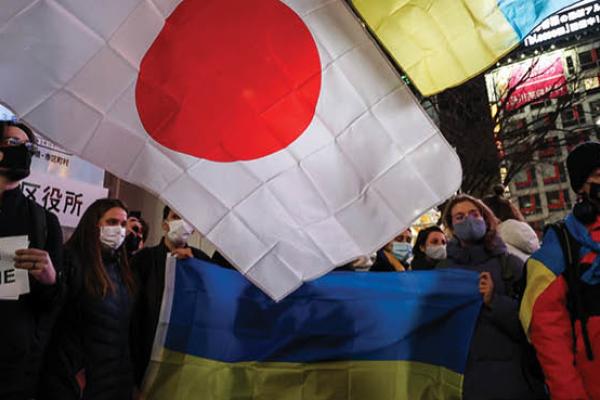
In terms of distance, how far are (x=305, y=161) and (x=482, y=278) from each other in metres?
1.32

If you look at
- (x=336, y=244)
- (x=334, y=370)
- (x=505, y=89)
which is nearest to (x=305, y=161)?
(x=336, y=244)

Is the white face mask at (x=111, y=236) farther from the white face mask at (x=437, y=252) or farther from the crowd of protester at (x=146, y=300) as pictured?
the white face mask at (x=437, y=252)

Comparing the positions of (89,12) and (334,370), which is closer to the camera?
(89,12)

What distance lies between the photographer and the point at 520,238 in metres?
3.46

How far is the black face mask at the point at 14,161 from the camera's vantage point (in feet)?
6.81

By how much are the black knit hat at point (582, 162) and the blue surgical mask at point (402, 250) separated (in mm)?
2070

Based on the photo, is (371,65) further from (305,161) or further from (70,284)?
(70,284)

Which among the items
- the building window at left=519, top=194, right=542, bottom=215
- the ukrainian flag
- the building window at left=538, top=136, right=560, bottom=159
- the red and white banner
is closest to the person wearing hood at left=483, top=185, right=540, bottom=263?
the ukrainian flag

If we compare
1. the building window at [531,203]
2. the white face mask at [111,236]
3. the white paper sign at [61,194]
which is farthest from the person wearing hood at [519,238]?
the building window at [531,203]

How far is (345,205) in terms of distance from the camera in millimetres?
2150

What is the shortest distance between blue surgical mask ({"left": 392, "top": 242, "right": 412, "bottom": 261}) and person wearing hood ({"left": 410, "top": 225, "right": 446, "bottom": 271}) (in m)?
0.22

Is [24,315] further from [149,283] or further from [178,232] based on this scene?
[178,232]

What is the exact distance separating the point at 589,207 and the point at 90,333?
2525mm

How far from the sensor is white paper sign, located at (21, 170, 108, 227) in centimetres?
412
